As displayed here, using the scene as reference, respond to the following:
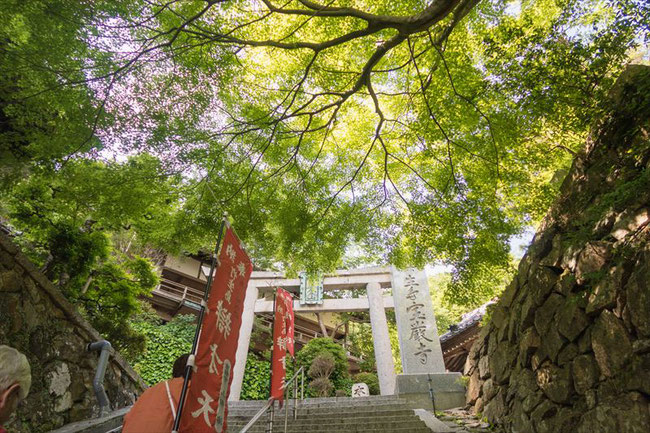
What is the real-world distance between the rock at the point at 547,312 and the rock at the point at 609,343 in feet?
2.40

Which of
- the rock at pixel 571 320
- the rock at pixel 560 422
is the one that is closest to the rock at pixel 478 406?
the rock at pixel 560 422

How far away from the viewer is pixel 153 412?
8.41 ft

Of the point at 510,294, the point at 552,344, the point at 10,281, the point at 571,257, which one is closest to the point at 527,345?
the point at 552,344

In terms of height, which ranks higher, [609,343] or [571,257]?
[571,257]

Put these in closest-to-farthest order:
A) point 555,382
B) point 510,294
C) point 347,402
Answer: point 555,382 → point 510,294 → point 347,402

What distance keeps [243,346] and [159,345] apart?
3423mm

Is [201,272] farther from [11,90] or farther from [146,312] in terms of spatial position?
[11,90]

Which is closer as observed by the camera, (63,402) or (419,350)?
(63,402)

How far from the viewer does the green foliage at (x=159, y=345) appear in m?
12.7

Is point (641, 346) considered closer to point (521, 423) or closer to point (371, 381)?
point (521, 423)

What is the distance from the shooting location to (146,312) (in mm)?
14297

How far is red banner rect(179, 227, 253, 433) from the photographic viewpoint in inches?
106

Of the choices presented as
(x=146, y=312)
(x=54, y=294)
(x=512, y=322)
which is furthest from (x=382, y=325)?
(x=54, y=294)

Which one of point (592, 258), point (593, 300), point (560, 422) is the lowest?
point (560, 422)
